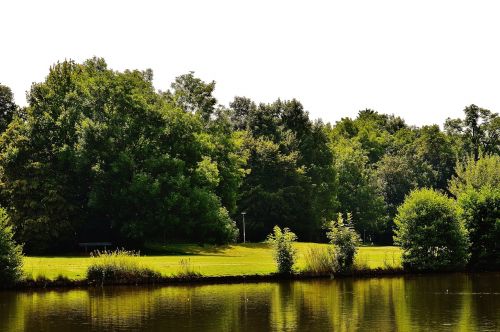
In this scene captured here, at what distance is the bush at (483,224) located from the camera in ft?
203

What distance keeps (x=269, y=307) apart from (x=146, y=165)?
129ft

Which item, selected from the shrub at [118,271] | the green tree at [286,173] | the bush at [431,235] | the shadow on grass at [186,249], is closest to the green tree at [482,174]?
the green tree at [286,173]

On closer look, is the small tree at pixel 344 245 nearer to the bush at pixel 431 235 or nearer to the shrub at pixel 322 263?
the shrub at pixel 322 263

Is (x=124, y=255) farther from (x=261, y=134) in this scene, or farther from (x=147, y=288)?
(x=261, y=134)

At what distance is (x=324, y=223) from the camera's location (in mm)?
103062

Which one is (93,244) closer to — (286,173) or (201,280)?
(201,280)

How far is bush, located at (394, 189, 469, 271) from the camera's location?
5897 centimetres

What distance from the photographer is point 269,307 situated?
3975 cm

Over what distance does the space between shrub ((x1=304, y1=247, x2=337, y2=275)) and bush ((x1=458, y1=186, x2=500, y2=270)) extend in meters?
12.9

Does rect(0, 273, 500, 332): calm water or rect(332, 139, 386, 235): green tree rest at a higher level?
rect(332, 139, 386, 235): green tree

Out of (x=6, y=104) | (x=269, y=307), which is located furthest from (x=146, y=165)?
(x=269, y=307)

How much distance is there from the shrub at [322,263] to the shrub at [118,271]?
11819 millimetres

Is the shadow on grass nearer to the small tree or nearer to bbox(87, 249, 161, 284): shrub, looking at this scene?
the small tree

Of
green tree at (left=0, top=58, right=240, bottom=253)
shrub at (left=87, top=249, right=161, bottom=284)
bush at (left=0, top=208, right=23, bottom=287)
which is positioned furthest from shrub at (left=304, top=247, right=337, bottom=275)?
green tree at (left=0, top=58, right=240, bottom=253)
